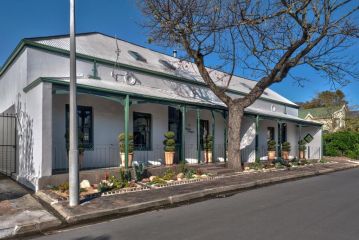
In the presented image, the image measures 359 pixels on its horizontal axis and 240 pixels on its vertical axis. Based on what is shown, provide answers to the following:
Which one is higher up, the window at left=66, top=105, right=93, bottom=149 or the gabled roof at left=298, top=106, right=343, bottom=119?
the gabled roof at left=298, top=106, right=343, bottom=119

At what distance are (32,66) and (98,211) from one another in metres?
6.88

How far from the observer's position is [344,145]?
31.1 m

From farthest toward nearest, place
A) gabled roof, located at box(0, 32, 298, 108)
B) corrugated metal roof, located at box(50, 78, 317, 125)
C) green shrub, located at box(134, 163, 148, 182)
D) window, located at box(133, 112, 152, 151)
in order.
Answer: window, located at box(133, 112, 152, 151) < gabled roof, located at box(0, 32, 298, 108) < corrugated metal roof, located at box(50, 78, 317, 125) < green shrub, located at box(134, 163, 148, 182)

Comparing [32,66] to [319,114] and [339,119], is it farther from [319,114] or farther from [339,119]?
[319,114]

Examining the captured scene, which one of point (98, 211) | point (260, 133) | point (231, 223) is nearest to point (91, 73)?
point (98, 211)

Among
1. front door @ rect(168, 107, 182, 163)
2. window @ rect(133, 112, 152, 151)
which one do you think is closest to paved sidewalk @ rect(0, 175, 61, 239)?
window @ rect(133, 112, 152, 151)

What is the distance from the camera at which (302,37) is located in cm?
1412

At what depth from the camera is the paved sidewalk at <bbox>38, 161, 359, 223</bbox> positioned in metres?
8.15

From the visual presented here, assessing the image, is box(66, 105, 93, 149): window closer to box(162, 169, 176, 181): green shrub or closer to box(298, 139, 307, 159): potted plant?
box(162, 169, 176, 181): green shrub

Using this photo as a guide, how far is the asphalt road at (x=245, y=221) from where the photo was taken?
20.3 feet

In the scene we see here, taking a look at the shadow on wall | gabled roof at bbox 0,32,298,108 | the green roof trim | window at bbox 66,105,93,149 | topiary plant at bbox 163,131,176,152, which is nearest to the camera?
the green roof trim

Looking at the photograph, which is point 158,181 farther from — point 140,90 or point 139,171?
point 140,90

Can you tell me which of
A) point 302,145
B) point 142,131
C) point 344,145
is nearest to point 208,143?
point 142,131

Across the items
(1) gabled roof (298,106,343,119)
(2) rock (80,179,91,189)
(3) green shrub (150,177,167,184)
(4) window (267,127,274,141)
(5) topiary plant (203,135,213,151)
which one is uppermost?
(1) gabled roof (298,106,343,119)
